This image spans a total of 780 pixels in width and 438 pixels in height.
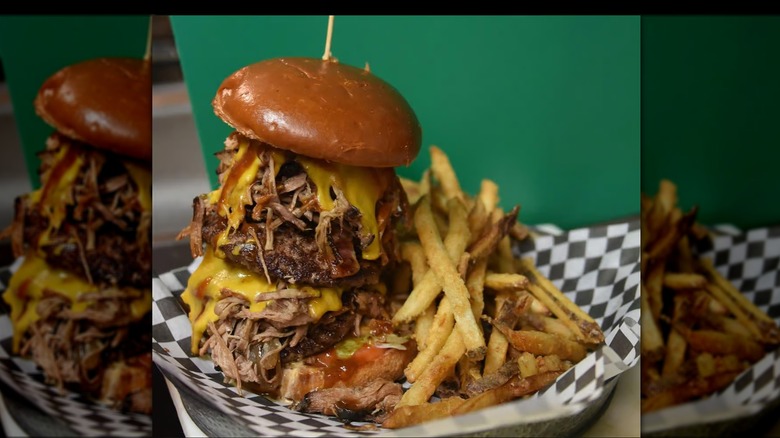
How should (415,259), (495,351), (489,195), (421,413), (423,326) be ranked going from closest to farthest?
(421,413)
(495,351)
(423,326)
(415,259)
(489,195)

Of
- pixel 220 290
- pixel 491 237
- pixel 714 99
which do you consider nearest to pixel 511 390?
pixel 491 237

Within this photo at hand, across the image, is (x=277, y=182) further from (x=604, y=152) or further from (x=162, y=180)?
(x=604, y=152)

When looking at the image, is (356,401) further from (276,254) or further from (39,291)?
(39,291)

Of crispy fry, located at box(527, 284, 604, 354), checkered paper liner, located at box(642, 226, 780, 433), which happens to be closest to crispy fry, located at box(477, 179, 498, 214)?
crispy fry, located at box(527, 284, 604, 354)

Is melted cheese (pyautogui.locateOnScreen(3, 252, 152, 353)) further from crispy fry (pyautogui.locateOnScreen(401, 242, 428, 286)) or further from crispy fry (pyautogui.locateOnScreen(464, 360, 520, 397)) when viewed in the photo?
crispy fry (pyautogui.locateOnScreen(464, 360, 520, 397))

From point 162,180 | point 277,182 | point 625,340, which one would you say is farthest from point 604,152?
point 162,180
